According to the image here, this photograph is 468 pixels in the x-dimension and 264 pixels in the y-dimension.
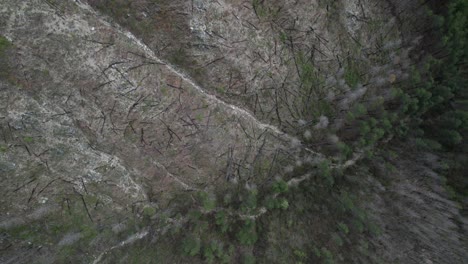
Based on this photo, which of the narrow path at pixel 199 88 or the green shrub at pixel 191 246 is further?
the green shrub at pixel 191 246

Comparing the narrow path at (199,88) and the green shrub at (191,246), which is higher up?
the narrow path at (199,88)

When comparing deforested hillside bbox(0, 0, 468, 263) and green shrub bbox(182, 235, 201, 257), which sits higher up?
deforested hillside bbox(0, 0, 468, 263)

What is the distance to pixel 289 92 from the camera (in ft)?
36.9

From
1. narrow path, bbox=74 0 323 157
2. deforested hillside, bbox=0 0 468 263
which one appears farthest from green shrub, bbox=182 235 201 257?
narrow path, bbox=74 0 323 157

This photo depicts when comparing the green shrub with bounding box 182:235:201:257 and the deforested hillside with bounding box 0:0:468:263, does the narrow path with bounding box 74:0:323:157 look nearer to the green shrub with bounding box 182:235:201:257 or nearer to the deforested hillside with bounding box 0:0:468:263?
the deforested hillside with bounding box 0:0:468:263

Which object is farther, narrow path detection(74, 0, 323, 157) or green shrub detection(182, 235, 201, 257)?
green shrub detection(182, 235, 201, 257)

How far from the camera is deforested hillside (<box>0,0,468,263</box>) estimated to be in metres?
9.54

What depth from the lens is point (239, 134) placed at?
1101 centimetres

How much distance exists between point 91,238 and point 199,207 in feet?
12.0

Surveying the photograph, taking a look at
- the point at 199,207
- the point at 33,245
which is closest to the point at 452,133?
the point at 199,207

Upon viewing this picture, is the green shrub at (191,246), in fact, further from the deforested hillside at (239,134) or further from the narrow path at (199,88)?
the narrow path at (199,88)

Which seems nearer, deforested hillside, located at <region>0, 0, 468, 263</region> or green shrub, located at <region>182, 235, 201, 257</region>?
deforested hillside, located at <region>0, 0, 468, 263</region>

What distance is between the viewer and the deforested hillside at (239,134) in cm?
954

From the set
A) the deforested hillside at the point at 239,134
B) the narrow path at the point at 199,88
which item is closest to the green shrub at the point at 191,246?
the deforested hillside at the point at 239,134
